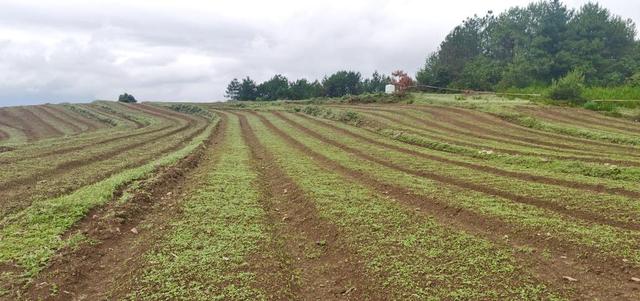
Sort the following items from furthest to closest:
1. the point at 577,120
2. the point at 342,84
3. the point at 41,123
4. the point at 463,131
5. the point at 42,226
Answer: the point at 342,84, the point at 41,123, the point at 577,120, the point at 463,131, the point at 42,226

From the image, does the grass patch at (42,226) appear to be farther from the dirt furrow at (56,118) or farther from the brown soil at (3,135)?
the dirt furrow at (56,118)

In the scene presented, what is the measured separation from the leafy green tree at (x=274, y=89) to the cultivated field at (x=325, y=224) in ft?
190

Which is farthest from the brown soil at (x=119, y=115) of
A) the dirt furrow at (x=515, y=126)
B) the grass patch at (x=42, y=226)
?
the grass patch at (x=42, y=226)

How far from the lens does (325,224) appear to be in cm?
885

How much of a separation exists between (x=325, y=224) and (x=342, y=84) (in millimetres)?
63911

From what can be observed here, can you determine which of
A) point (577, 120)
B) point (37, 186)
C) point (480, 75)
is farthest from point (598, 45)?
point (37, 186)

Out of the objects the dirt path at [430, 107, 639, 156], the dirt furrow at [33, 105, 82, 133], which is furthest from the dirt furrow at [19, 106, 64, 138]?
the dirt path at [430, 107, 639, 156]

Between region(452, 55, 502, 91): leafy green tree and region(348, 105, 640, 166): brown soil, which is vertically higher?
region(452, 55, 502, 91): leafy green tree

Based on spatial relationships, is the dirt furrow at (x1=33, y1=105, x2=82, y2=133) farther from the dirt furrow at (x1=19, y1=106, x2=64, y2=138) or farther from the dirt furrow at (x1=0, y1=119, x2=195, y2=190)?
the dirt furrow at (x1=0, y1=119, x2=195, y2=190)

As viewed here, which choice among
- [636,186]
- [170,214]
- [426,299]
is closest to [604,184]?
[636,186]

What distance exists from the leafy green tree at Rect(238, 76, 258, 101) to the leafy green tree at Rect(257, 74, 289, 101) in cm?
97

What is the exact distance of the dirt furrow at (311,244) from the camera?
6195mm

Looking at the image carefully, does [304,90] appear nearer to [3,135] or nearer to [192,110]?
[192,110]

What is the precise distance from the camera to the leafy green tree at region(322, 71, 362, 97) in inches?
2798
